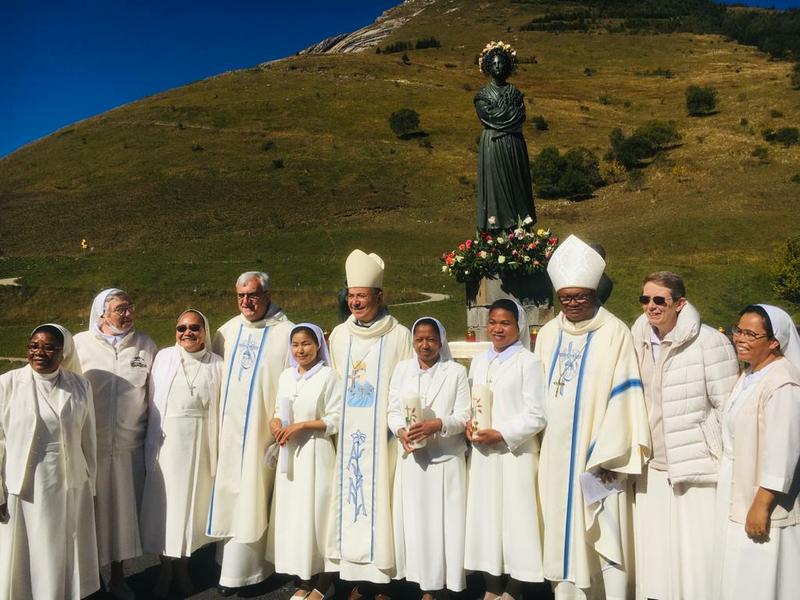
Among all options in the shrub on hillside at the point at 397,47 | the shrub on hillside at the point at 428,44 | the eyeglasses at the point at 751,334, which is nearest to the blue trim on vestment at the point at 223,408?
the eyeglasses at the point at 751,334

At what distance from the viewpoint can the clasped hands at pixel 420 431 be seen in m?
4.36

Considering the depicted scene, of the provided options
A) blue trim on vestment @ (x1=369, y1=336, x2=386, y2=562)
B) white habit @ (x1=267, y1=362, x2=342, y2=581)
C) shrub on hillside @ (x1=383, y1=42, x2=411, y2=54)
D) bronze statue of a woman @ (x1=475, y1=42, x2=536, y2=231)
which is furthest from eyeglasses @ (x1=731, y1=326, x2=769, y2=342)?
shrub on hillside @ (x1=383, y1=42, x2=411, y2=54)

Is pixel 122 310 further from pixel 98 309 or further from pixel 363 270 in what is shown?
pixel 363 270

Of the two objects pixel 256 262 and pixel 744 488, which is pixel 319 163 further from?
pixel 744 488

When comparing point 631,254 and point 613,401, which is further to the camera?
point 631,254

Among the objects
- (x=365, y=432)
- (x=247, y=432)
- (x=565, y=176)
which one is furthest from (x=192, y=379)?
(x=565, y=176)

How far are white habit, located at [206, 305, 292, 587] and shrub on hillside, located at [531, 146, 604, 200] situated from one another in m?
41.3

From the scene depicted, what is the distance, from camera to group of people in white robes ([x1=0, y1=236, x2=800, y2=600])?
404 centimetres

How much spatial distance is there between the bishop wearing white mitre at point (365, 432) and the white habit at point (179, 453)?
3.36ft

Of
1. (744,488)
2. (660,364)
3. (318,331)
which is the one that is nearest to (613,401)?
(660,364)

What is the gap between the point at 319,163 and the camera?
53.6m

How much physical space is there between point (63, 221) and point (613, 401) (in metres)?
47.2

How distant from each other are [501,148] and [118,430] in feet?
21.4

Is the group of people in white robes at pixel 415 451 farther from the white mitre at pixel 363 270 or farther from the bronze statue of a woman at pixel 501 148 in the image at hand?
the bronze statue of a woman at pixel 501 148
